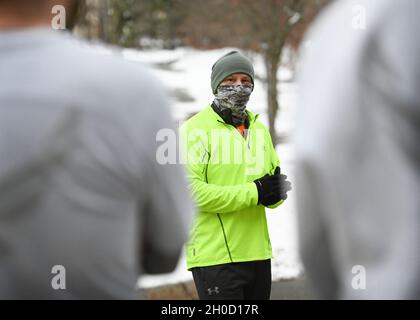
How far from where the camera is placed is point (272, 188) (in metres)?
4.43

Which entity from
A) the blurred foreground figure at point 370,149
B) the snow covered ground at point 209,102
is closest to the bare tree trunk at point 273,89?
Result: the snow covered ground at point 209,102

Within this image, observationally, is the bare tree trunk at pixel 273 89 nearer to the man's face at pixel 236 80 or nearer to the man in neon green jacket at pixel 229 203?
the man's face at pixel 236 80

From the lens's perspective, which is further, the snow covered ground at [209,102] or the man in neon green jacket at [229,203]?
the man in neon green jacket at [229,203]

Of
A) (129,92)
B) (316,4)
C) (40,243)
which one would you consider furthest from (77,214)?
(316,4)

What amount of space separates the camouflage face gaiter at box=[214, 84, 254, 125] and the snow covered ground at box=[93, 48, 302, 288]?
376 mm

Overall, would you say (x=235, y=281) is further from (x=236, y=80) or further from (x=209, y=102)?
(x=209, y=102)

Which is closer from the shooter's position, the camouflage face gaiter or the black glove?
the black glove

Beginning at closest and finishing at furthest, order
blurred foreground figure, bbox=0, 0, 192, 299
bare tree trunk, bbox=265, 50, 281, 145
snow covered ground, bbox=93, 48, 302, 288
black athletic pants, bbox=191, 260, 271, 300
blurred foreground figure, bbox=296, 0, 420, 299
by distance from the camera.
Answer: blurred foreground figure, bbox=296, 0, 420, 299
blurred foreground figure, bbox=0, 0, 192, 299
snow covered ground, bbox=93, 48, 302, 288
black athletic pants, bbox=191, 260, 271, 300
bare tree trunk, bbox=265, 50, 281, 145

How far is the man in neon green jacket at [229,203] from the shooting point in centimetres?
440

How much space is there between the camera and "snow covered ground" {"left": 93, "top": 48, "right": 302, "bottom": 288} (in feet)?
12.1

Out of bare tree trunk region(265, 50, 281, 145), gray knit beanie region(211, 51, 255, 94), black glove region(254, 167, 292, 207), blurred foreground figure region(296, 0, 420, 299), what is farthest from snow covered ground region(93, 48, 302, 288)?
black glove region(254, 167, 292, 207)

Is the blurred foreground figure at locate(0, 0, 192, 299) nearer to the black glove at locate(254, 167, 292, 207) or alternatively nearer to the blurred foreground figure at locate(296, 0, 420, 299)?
the blurred foreground figure at locate(296, 0, 420, 299)

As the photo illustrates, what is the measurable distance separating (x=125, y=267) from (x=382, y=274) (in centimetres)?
60

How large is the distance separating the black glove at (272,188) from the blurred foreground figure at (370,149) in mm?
3069
